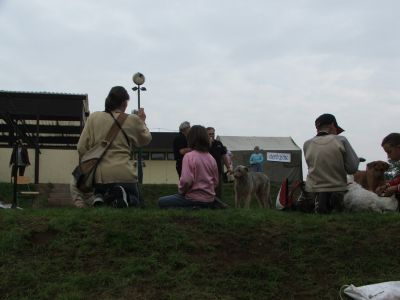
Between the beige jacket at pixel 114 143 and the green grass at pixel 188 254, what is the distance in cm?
50

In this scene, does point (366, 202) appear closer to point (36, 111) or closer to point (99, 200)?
point (99, 200)

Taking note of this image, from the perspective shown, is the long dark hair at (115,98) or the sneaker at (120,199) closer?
the sneaker at (120,199)

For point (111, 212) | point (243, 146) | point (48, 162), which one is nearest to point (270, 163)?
point (243, 146)

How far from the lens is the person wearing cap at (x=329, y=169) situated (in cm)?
749

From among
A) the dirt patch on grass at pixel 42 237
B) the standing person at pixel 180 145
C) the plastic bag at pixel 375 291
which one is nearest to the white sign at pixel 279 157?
the standing person at pixel 180 145

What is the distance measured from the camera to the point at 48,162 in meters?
25.0

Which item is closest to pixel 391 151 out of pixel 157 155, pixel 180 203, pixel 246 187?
pixel 180 203

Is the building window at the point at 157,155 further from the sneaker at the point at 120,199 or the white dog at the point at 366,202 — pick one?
the sneaker at the point at 120,199

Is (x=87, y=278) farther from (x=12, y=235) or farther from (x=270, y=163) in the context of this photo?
(x=270, y=163)

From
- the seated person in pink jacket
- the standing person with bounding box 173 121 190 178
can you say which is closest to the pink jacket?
the seated person in pink jacket

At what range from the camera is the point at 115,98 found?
6.98m

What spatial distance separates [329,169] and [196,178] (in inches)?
72.9

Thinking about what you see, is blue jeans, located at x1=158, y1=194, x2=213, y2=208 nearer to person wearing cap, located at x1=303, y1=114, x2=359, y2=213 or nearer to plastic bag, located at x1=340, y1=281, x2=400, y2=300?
person wearing cap, located at x1=303, y1=114, x2=359, y2=213

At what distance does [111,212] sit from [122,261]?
1.13 meters
